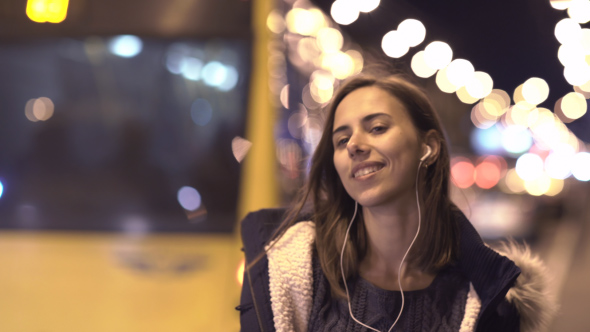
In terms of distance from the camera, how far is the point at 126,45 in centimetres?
653

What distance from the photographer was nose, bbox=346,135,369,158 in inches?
125

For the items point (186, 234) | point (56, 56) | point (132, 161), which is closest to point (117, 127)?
point (132, 161)

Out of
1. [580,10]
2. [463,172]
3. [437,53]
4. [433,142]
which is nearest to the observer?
[433,142]

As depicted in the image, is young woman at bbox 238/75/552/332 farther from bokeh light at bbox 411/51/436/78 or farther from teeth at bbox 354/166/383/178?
bokeh light at bbox 411/51/436/78

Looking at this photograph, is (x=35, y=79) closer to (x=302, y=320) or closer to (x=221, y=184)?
(x=221, y=184)

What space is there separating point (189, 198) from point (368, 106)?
3450 mm

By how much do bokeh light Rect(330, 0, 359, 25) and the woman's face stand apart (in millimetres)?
7755

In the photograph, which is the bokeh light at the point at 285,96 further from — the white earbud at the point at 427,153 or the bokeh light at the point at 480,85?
the bokeh light at the point at 480,85

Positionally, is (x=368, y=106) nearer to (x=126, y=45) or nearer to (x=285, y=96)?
(x=285, y=96)

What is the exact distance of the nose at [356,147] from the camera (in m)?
3.19

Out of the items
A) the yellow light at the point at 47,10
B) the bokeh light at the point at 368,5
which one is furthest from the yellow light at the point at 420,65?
the yellow light at the point at 47,10

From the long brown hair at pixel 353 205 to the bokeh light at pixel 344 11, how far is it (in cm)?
763

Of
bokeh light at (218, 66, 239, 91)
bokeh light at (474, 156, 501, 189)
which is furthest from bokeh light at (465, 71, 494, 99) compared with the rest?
bokeh light at (218, 66, 239, 91)

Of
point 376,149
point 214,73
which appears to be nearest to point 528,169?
point 214,73
